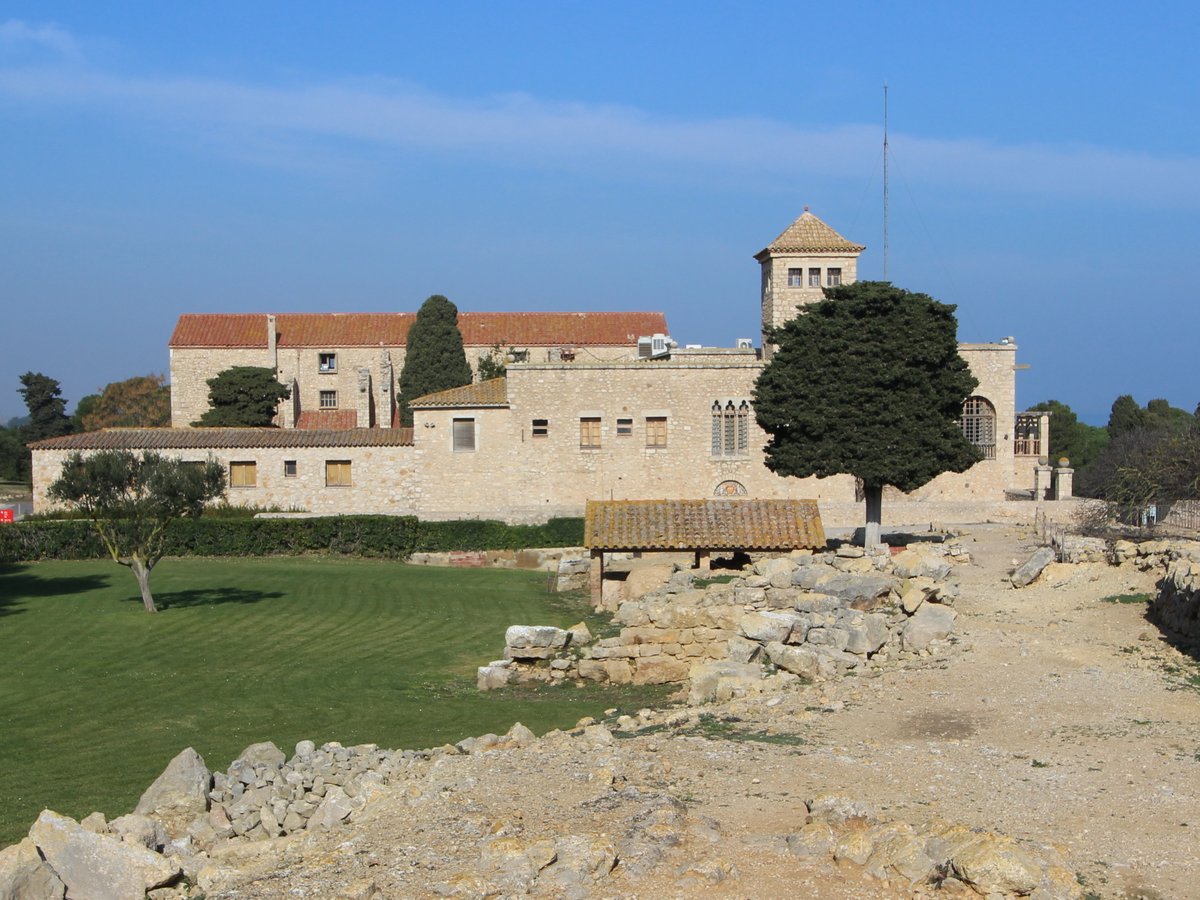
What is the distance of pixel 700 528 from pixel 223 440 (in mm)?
23727

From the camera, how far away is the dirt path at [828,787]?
882cm

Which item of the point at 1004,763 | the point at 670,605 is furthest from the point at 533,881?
the point at 670,605

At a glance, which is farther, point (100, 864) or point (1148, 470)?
point (1148, 470)

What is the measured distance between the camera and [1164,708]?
43.9 ft

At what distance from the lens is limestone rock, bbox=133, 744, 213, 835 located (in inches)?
438

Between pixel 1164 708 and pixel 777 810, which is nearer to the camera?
pixel 777 810

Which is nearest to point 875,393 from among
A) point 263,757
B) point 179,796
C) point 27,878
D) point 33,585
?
point 33,585

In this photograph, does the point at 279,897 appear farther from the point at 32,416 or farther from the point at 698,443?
the point at 32,416

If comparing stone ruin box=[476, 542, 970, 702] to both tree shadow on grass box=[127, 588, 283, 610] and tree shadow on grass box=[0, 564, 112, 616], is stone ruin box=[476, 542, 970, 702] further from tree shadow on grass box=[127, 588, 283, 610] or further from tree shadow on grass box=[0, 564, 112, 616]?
tree shadow on grass box=[0, 564, 112, 616]

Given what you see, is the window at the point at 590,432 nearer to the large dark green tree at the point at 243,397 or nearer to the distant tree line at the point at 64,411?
the large dark green tree at the point at 243,397

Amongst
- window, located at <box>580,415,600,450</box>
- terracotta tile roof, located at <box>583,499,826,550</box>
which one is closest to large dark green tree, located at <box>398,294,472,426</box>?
window, located at <box>580,415,600,450</box>

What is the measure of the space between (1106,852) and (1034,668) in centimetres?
660

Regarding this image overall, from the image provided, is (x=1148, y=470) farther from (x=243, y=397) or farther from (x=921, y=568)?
(x=243, y=397)

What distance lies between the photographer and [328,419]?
207 feet
